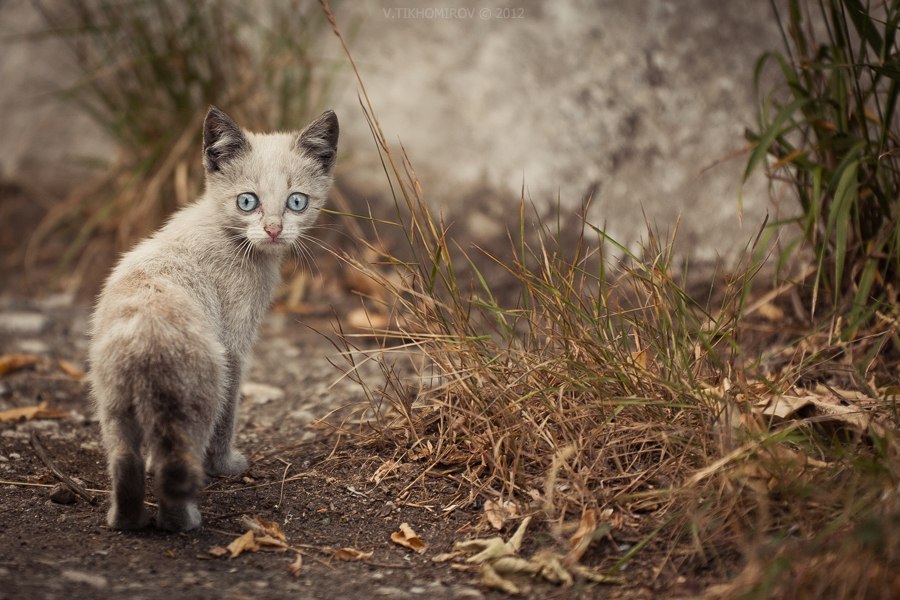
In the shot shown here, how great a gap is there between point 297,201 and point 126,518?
44.2 inches

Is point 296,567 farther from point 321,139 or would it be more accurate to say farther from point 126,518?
point 321,139

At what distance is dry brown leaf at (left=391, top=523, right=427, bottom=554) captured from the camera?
8.26 ft

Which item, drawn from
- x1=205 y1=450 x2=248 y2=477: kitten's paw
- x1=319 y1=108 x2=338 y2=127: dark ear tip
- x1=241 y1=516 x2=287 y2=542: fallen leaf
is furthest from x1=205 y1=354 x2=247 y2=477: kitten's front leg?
x1=319 y1=108 x2=338 y2=127: dark ear tip

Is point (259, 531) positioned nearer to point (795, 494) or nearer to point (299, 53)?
point (795, 494)

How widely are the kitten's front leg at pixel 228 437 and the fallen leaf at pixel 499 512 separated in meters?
0.88

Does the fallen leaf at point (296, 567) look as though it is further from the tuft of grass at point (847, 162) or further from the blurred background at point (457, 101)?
the blurred background at point (457, 101)

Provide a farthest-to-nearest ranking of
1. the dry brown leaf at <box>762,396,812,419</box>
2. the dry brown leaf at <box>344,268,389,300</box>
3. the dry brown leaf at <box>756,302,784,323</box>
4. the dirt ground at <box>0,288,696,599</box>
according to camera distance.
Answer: the dry brown leaf at <box>344,268,389,300</box>
the dry brown leaf at <box>756,302,784,323</box>
the dry brown leaf at <box>762,396,812,419</box>
the dirt ground at <box>0,288,696,599</box>

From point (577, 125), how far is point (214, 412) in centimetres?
312

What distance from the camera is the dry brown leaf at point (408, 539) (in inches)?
99.1

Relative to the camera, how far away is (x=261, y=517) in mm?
2680

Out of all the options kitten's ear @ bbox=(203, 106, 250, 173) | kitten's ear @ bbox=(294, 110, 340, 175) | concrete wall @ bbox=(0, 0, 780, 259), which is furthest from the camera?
concrete wall @ bbox=(0, 0, 780, 259)

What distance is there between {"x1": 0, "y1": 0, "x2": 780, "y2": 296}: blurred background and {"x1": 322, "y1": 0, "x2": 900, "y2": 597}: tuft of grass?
71.9 inches

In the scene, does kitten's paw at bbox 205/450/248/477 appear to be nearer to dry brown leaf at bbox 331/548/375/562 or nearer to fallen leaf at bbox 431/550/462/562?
Answer: dry brown leaf at bbox 331/548/375/562

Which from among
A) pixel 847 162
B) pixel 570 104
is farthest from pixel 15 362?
pixel 847 162
